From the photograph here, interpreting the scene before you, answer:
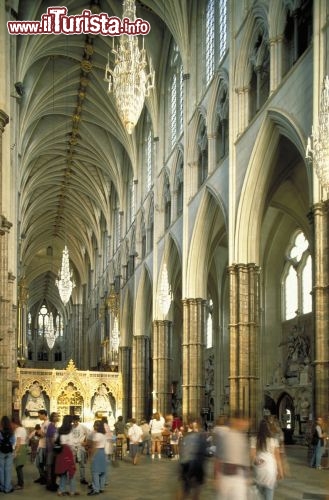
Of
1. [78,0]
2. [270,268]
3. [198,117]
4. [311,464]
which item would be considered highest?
[78,0]

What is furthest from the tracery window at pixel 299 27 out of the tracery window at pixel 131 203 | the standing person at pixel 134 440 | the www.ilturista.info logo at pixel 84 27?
the tracery window at pixel 131 203

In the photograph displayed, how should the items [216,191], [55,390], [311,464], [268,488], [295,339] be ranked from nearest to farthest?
[268,488] < [311,464] < [216,191] < [295,339] < [55,390]

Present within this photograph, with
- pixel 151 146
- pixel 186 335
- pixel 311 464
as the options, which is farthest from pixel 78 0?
pixel 311 464

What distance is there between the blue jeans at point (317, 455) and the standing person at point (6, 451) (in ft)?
26.8

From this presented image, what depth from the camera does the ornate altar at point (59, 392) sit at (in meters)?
40.8

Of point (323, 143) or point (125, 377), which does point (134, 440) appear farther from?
point (125, 377)

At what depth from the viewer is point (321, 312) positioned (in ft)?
61.3

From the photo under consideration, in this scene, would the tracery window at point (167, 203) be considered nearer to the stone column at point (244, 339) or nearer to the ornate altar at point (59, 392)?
the ornate altar at point (59, 392)

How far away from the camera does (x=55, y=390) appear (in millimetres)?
41219

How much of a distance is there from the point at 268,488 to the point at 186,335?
22.1 metres

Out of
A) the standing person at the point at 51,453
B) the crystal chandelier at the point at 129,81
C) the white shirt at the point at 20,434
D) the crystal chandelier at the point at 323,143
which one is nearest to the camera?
the standing person at the point at 51,453

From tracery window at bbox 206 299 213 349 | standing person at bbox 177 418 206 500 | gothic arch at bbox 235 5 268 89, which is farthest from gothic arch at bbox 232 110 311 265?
tracery window at bbox 206 299 213 349

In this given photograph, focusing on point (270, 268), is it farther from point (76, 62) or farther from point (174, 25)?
point (76, 62)

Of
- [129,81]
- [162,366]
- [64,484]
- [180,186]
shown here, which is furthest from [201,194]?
[64,484]
